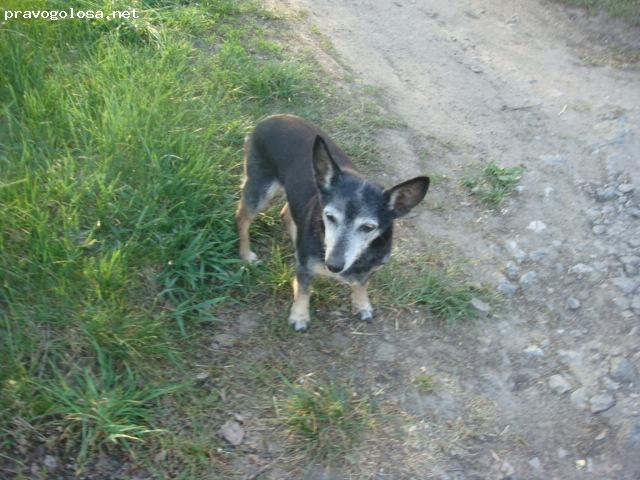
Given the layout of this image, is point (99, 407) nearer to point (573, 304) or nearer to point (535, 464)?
point (535, 464)

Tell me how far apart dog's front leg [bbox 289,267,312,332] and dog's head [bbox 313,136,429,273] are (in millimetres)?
448

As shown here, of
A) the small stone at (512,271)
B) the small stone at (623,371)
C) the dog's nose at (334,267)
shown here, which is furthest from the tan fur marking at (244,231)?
the small stone at (623,371)

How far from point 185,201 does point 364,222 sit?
4.96 feet

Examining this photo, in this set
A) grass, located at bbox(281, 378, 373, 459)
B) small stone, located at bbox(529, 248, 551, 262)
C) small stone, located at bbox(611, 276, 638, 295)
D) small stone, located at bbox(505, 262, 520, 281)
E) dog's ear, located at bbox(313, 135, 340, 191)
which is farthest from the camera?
small stone, located at bbox(529, 248, 551, 262)

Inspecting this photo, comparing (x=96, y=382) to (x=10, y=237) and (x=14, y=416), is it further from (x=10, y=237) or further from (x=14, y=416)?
(x=10, y=237)

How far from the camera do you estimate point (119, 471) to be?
3656 millimetres

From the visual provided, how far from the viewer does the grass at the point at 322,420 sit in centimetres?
391

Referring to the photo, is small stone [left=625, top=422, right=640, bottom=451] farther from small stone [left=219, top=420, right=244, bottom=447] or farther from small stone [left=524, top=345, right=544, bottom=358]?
small stone [left=219, top=420, right=244, bottom=447]

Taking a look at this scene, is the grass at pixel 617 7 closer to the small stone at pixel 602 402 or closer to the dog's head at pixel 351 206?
the small stone at pixel 602 402

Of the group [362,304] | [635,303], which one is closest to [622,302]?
[635,303]

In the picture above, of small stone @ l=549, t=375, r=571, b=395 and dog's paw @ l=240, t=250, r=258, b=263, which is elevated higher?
dog's paw @ l=240, t=250, r=258, b=263

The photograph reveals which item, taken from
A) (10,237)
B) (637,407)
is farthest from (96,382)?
(637,407)

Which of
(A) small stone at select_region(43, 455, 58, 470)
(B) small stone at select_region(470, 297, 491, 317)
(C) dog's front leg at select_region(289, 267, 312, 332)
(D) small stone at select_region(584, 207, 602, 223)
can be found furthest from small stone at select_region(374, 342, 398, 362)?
(D) small stone at select_region(584, 207, 602, 223)

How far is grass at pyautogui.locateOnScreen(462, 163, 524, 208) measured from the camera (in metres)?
5.91
